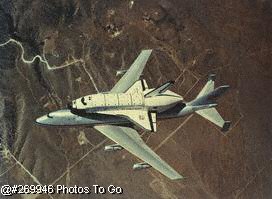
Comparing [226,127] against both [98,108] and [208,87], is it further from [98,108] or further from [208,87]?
[98,108]

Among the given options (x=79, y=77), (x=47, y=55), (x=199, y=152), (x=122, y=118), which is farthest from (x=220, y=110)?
(x=47, y=55)

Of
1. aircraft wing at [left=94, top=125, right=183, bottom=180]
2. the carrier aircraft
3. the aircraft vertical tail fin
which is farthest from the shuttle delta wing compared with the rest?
aircraft wing at [left=94, top=125, right=183, bottom=180]

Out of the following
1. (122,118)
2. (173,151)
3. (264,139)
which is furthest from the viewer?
(264,139)

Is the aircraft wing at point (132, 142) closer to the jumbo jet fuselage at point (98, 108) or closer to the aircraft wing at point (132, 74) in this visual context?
the jumbo jet fuselage at point (98, 108)

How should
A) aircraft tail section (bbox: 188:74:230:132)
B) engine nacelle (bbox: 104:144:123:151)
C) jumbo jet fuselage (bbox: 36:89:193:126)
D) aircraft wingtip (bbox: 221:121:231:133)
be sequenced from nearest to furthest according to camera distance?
jumbo jet fuselage (bbox: 36:89:193:126)
engine nacelle (bbox: 104:144:123:151)
aircraft tail section (bbox: 188:74:230:132)
aircraft wingtip (bbox: 221:121:231:133)

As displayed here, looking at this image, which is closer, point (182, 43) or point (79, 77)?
point (79, 77)

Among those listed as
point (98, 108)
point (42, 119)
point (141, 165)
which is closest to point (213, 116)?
point (141, 165)

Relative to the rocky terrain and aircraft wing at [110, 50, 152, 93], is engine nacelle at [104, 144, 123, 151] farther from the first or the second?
aircraft wing at [110, 50, 152, 93]

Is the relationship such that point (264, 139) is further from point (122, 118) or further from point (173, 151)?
point (122, 118)
